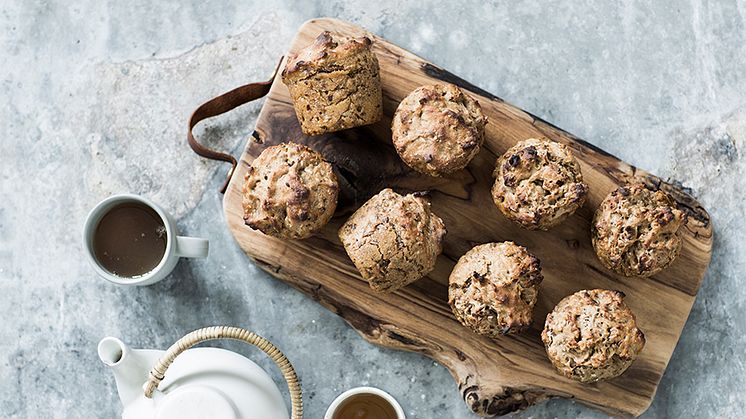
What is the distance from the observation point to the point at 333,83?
9.31ft

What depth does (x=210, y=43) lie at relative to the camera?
340 cm

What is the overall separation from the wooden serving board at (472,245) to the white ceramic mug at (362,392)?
0.25m

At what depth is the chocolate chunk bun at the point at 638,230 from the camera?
2.86m

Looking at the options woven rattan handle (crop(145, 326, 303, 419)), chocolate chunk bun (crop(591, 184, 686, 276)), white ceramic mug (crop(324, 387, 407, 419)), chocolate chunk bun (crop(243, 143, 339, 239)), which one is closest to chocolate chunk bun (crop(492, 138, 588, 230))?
chocolate chunk bun (crop(591, 184, 686, 276))

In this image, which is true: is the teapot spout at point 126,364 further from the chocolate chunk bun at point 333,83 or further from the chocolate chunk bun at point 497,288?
the chocolate chunk bun at point 497,288

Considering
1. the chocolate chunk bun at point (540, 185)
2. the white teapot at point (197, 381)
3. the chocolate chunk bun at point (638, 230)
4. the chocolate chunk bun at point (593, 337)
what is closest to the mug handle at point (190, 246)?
the white teapot at point (197, 381)

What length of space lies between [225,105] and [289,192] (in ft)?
2.03

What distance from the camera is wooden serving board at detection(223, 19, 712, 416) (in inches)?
122

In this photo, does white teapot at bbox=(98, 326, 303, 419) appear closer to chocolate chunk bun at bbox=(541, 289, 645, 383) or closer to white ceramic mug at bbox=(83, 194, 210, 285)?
white ceramic mug at bbox=(83, 194, 210, 285)

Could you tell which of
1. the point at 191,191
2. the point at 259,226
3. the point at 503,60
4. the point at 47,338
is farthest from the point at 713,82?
the point at 47,338

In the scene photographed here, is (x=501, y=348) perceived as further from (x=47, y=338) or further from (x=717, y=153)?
(x=47, y=338)

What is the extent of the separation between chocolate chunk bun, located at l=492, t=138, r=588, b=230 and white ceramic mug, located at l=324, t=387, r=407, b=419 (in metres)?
0.79

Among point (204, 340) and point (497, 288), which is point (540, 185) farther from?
point (204, 340)

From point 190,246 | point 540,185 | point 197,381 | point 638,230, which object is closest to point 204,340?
point 197,381
